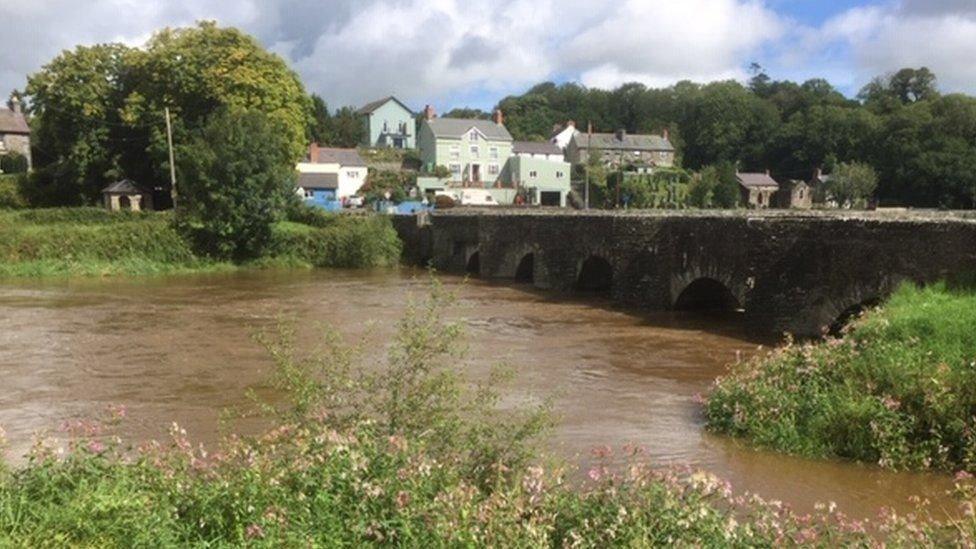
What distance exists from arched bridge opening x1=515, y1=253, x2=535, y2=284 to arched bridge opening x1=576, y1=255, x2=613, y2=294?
16.1ft

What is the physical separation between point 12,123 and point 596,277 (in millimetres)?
59238

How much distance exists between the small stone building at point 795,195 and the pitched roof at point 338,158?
3991cm

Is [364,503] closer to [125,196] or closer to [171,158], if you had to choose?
[171,158]

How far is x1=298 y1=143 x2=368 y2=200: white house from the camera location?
68625 millimetres

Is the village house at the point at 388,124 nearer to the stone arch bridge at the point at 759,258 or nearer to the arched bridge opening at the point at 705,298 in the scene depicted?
the stone arch bridge at the point at 759,258

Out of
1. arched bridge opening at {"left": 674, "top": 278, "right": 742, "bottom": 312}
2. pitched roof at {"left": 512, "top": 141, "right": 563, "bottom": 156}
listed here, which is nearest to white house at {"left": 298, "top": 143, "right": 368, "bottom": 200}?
pitched roof at {"left": 512, "top": 141, "right": 563, "bottom": 156}

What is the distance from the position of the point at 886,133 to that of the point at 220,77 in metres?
61.4

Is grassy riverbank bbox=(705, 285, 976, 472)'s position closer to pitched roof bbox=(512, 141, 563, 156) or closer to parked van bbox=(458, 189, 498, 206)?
parked van bbox=(458, 189, 498, 206)

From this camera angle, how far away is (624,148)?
98.4 meters

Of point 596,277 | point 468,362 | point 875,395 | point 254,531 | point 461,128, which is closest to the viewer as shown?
point 254,531

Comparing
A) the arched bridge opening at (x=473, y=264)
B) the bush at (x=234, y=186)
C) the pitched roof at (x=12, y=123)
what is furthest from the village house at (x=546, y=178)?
the pitched roof at (x=12, y=123)

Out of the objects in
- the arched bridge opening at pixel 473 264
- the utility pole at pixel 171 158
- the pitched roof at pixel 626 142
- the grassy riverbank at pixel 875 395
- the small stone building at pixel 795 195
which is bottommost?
the arched bridge opening at pixel 473 264

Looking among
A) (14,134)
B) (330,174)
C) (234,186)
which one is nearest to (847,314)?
(234,186)

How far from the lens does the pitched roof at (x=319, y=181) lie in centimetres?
6494
